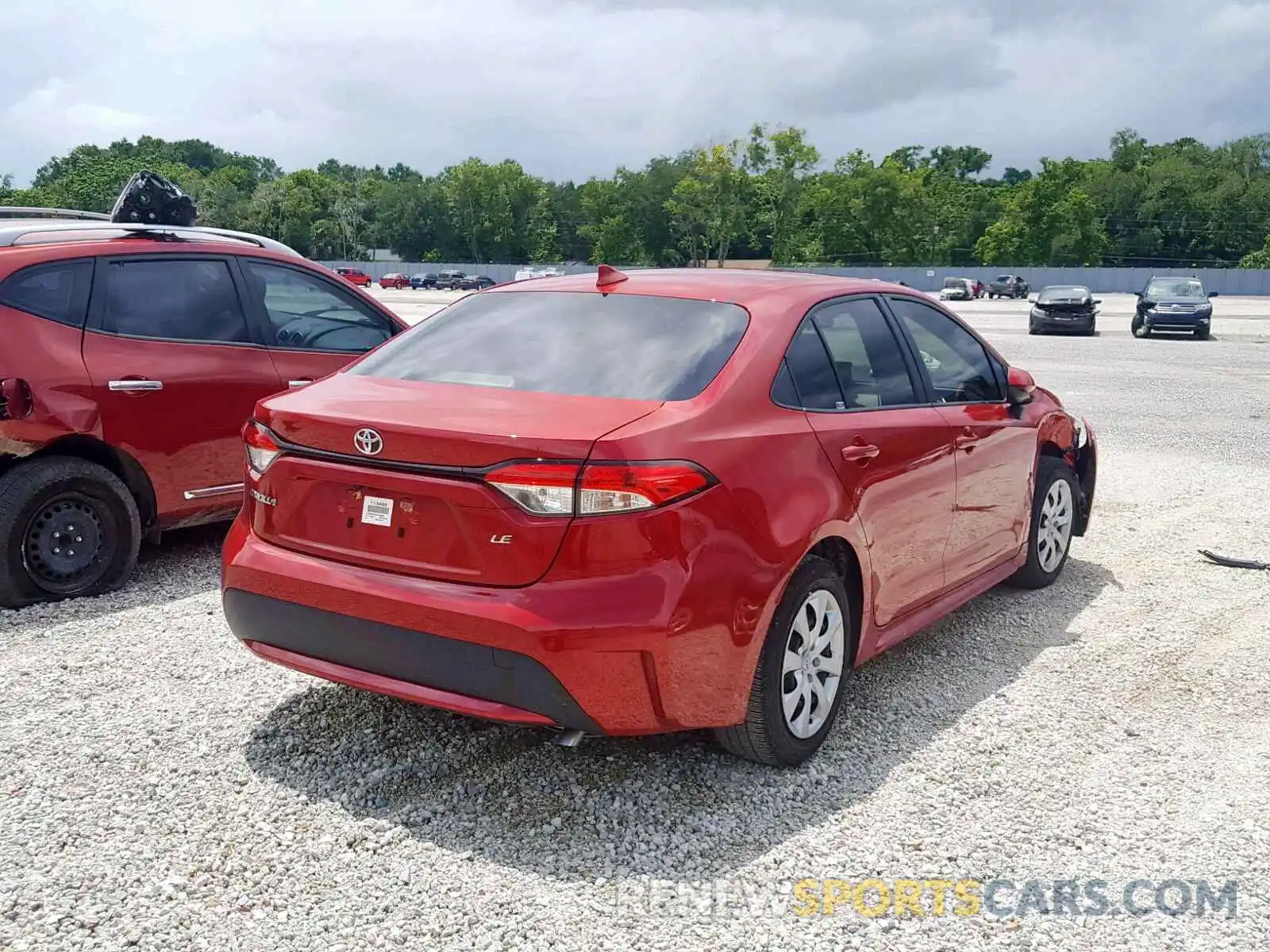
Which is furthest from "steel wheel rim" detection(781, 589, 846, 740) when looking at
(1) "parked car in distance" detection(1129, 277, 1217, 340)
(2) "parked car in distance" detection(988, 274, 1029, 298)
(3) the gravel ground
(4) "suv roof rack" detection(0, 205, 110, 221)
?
(2) "parked car in distance" detection(988, 274, 1029, 298)

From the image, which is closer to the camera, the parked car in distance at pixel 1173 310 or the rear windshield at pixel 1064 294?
the parked car in distance at pixel 1173 310

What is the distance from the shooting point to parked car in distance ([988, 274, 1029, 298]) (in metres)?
70.7

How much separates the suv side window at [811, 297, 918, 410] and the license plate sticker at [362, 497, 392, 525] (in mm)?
1662

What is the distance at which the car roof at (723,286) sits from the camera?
13.6 feet

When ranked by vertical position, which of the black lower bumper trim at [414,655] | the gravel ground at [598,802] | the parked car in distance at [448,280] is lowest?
the parked car in distance at [448,280]

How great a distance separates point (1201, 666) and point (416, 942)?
143 inches

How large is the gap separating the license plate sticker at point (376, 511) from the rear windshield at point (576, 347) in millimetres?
520

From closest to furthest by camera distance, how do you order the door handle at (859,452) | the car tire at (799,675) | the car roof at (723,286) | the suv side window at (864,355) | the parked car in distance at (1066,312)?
1. the car tire at (799,675)
2. the door handle at (859,452)
3. the car roof at (723,286)
4. the suv side window at (864,355)
5. the parked car in distance at (1066,312)

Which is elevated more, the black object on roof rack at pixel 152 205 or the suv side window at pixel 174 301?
the black object on roof rack at pixel 152 205

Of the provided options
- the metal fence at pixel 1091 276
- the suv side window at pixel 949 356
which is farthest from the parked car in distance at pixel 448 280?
the suv side window at pixel 949 356

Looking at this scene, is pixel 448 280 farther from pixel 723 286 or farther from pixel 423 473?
pixel 423 473

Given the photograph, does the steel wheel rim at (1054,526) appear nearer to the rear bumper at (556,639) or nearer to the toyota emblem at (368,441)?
the rear bumper at (556,639)

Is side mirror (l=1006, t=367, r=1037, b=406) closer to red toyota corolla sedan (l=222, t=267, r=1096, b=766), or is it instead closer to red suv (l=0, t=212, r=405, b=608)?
red toyota corolla sedan (l=222, t=267, r=1096, b=766)

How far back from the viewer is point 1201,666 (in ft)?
16.4
